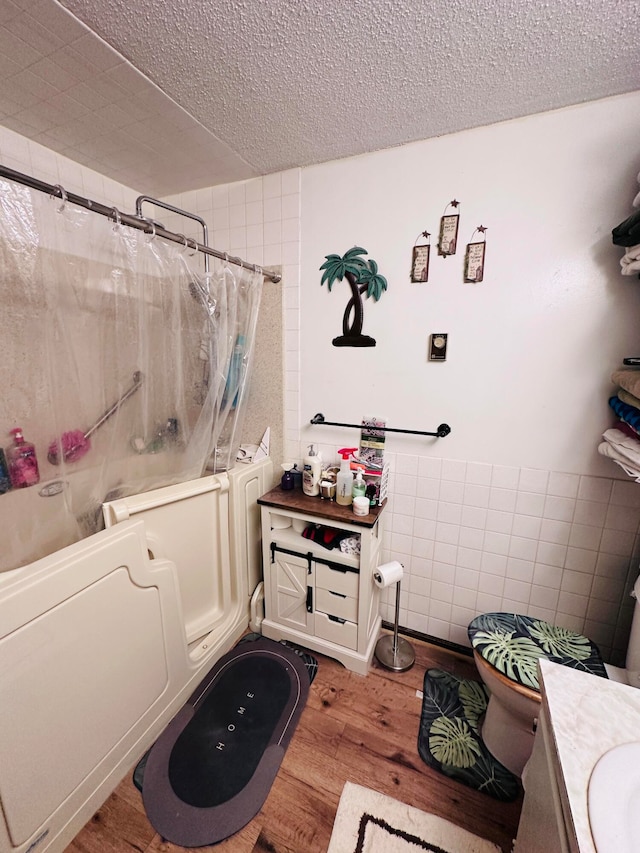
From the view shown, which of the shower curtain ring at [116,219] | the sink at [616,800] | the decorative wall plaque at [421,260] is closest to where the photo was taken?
the sink at [616,800]

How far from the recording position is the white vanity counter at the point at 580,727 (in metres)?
0.48

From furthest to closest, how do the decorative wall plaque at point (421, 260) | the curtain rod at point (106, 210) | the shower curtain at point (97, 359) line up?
1. the decorative wall plaque at point (421, 260)
2. the shower curtain at point (97, 359)
3. the curtain rod at point (106, 210)

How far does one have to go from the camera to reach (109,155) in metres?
1.49

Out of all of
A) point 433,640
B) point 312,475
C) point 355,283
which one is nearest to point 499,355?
point 355,283

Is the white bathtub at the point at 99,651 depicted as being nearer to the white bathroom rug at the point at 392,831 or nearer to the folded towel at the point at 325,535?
the folded towel at the point at 325,535

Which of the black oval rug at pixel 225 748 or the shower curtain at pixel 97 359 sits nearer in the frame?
the shower curtain at pixel 97 359

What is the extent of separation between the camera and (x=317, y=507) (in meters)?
1.46

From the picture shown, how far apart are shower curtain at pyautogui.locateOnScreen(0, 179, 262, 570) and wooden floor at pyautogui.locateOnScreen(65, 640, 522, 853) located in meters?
0.85

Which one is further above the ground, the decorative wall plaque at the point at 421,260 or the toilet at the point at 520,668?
the decorative wall plaque at the point at 421,260

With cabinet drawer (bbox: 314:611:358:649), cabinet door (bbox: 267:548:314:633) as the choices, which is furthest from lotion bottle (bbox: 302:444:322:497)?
cabinet drawer (bbox: 314:611:358:649)

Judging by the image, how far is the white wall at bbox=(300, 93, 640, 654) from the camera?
1175mm

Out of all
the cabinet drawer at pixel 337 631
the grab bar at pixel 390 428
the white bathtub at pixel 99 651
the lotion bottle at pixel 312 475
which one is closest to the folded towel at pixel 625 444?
the grab bar at pixel 390 428

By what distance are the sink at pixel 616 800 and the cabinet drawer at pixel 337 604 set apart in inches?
38.2

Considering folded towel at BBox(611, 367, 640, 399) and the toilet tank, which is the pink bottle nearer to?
folded towel at BBox(611, 367, 640, 399)
